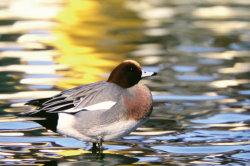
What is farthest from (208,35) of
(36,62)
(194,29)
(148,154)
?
(148,154)

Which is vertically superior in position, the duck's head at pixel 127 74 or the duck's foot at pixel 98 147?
the duck's head at pixel 127 74

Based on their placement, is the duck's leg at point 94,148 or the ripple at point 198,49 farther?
the ripple at point 198,49

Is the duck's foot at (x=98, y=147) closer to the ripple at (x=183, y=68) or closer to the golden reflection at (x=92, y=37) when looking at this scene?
the golden reflection at (x=92, y=37)

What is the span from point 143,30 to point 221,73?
12.7 ft

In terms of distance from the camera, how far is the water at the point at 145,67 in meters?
7.60

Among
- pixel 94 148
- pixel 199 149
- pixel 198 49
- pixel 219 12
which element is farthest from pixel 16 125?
pixel 219 12

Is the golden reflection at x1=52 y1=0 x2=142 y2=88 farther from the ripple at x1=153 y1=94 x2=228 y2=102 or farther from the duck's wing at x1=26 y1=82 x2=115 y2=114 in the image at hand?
the duck's wing at x1=26 y1=82 x2=115 y2=114

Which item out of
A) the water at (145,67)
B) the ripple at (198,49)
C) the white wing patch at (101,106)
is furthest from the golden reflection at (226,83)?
the white wing patch at (101,106)

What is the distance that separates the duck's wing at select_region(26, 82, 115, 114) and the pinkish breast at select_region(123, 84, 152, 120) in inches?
6.8

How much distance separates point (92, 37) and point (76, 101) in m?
6.94

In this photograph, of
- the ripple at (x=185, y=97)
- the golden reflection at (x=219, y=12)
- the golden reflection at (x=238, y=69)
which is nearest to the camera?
the ripple at (x=185, y=97)

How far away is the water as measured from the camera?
24.9 ft

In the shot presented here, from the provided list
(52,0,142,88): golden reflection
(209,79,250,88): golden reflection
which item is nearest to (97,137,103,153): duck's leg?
(52,0,142,88): golden reflection

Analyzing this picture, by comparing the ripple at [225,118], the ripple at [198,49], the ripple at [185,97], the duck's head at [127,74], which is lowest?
the ripple at [225,118]
